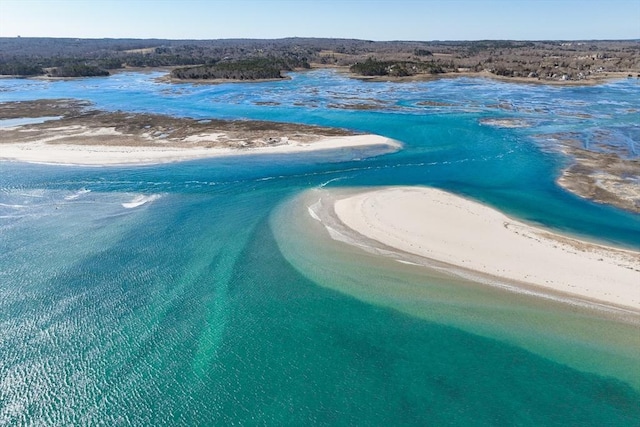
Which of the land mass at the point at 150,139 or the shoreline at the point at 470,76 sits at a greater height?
the shoreline at the point at 470,76

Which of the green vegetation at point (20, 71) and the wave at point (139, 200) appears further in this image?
the green vegetation at point (20, 71)

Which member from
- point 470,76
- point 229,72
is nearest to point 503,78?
point 470,76

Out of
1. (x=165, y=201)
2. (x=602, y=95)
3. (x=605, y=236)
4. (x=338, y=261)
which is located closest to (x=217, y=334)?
(x=338, y=261)

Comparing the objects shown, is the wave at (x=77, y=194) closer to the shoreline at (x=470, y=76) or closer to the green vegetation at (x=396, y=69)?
the shoreline at (x=470, y=76)

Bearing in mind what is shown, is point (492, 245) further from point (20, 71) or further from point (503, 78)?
point (20, 71)

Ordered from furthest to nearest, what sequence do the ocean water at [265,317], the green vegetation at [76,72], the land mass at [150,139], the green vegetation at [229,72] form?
the green vegetation at [76,72]
the green vegetation at [229,72]
the land mass at [150,139]
the ocean water at [265,317]

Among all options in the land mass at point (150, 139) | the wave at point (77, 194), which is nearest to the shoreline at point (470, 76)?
the land mass at point (150, 139)

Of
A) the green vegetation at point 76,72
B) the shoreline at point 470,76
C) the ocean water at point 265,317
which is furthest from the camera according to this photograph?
the green vegetation at point 76,72
